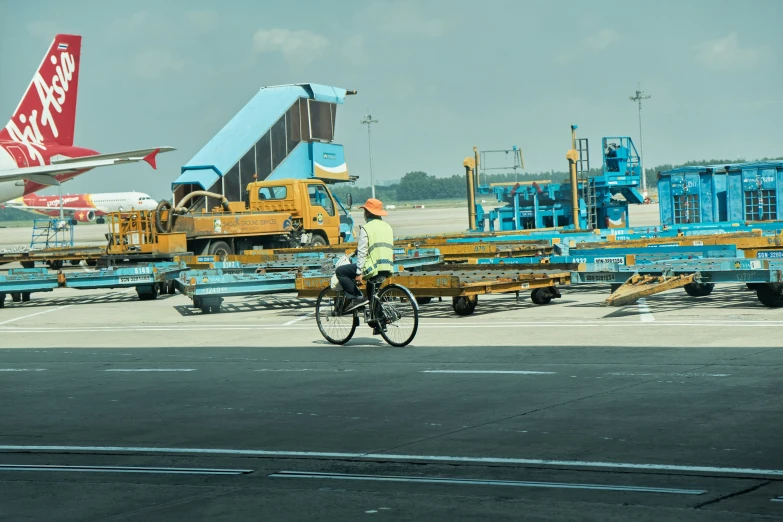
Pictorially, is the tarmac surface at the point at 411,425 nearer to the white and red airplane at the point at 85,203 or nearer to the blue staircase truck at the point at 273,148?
the blue staircase truck at the point at 273,148

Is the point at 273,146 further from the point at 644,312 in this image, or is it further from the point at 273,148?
the point at 644,312

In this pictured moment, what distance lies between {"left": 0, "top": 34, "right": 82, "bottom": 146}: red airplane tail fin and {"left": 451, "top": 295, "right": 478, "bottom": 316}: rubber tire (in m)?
25.5

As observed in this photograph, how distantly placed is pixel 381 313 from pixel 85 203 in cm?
9475

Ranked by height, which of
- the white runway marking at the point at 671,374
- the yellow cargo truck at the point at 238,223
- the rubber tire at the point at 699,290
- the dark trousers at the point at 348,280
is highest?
the yellow cargo truck at the point at 238,223

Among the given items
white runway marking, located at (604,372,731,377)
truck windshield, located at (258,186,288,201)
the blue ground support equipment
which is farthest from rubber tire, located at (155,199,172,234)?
white runway marking, located at (604,372,731,377)

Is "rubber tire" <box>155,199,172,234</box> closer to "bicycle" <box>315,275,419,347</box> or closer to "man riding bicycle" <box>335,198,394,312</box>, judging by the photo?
"bicycle" <box>315,275,419,347</box>

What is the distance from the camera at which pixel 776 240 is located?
69.8ft

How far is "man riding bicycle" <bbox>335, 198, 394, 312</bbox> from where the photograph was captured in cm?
1380

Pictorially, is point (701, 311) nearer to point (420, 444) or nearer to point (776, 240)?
point (776, 240)

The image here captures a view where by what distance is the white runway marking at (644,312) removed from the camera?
1619 centimetres

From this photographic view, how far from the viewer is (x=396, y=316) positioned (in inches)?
551

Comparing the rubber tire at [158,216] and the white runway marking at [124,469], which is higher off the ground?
the rubber tire at [158,216]

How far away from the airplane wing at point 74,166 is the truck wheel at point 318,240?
5.28m

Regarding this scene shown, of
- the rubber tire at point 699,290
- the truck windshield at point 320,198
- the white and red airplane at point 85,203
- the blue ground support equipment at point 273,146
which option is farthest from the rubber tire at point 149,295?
the white and red airplane at point 85,203
